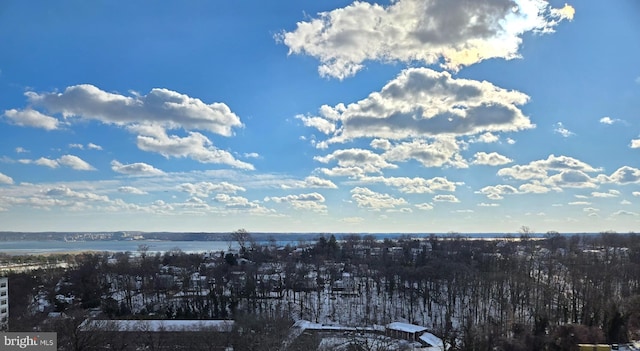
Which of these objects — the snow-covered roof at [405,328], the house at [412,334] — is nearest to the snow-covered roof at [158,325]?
the house at [412,334]

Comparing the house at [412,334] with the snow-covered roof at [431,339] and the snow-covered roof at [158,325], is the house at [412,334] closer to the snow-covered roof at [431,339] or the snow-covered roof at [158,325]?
the snow-covered roof at [431,339]

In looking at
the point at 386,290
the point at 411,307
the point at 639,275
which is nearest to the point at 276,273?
the point at 386,290

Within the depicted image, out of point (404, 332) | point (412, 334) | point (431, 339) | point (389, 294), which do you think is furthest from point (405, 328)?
point (389, 294)

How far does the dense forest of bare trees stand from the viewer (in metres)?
34.8

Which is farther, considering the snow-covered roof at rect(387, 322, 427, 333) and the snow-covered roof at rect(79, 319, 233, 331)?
the snow-covered roof at rect(387, 322, 427, 333)

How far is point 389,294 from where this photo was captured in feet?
155

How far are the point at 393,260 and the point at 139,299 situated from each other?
95.8 ft

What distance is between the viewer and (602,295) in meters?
38.5

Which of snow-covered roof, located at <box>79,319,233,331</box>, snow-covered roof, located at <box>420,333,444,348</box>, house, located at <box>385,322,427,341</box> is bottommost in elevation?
snow-covered roof, located at <box>420,333,444,348</box>

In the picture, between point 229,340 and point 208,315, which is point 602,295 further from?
point 208,315

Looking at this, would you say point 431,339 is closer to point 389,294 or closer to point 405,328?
point 405,328

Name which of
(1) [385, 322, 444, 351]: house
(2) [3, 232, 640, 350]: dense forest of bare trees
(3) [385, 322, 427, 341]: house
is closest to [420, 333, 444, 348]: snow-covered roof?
(1) [385, 322, 444, 351]: house

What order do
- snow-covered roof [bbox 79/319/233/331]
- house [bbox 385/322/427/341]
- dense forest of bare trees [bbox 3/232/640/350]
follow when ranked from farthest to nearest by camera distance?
dense forest of bare trees [bbox 3/232/640/350] → house [bbox 385/322/427/341] → snow-covered roof [bbox 79/319/233/331]

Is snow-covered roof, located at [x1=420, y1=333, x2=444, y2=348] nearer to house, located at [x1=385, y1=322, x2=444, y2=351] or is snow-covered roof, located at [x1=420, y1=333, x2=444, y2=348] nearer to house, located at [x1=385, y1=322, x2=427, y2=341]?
house, located at [x1=385, y1=322, x2=444, y2=351]
